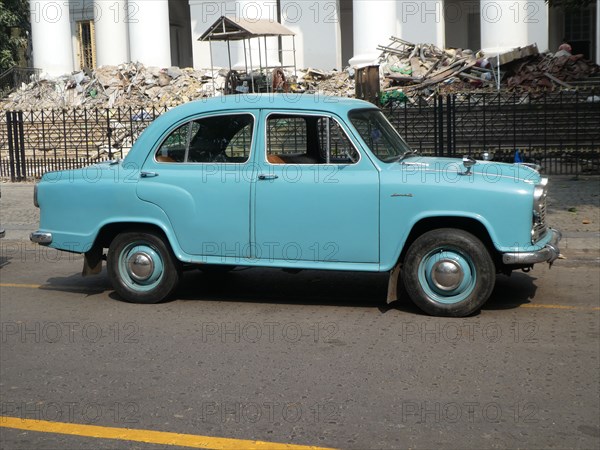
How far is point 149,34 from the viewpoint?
31.6 meters

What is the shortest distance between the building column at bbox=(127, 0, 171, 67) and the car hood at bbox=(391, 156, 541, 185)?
24.8m

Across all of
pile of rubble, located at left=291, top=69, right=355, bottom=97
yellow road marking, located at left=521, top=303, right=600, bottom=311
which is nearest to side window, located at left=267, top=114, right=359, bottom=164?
yellow road marking, located at left=521, top=303, right=600, bottom=311

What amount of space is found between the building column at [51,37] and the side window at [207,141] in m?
26.4

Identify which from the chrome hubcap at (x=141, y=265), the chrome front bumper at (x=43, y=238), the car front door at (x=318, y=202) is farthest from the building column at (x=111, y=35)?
the car front door at (x=318, y=202)

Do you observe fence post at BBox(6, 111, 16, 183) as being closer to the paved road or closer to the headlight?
the paved road

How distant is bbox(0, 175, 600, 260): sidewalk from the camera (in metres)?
10.8

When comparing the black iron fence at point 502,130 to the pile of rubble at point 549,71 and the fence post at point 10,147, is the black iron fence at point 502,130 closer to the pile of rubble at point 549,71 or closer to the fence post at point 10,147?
the fence post at point 10,147

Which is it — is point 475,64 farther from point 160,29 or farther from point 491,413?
point 491,413

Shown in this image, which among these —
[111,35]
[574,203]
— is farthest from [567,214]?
[111,35]

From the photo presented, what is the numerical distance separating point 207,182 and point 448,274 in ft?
7.47

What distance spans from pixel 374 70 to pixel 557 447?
55.2 feet

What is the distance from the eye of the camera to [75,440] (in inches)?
198

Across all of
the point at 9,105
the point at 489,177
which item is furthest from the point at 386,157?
the point at 9,105

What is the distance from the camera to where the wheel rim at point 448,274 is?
7.45 metres
